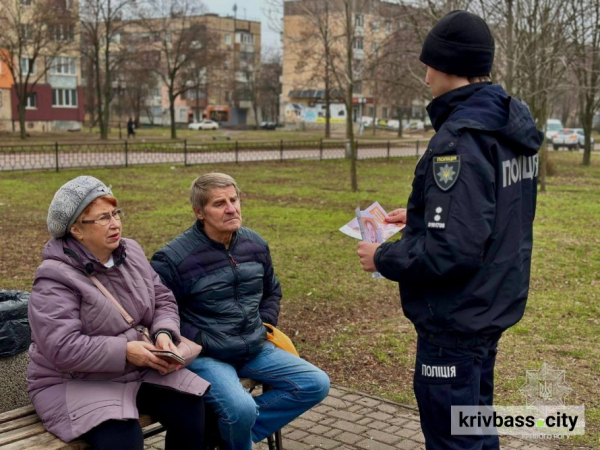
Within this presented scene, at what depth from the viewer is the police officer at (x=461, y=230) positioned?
273 cm

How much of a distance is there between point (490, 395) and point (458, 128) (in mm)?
1168

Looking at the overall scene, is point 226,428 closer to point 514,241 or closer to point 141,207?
point 514,241

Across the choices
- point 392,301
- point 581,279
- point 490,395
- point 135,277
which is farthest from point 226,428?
point 581,279

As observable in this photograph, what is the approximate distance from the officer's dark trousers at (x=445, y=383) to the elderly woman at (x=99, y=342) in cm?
110

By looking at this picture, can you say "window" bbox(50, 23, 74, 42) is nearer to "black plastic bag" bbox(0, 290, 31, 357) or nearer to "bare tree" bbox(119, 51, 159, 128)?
"bare tree" bbox(119, 51, 159, 128)

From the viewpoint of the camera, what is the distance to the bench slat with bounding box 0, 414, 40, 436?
3.35 metres

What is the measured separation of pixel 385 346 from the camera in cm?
621

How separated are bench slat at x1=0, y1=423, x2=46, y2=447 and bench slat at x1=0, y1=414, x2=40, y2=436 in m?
0.03

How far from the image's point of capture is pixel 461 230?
2701 mm

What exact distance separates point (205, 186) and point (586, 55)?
74.7 ft
